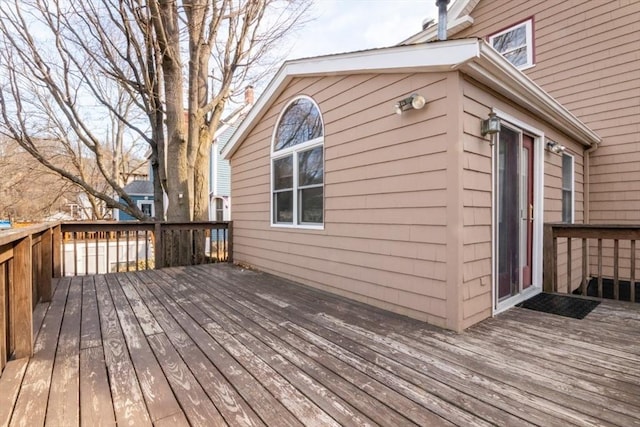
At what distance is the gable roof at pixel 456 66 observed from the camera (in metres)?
2.56

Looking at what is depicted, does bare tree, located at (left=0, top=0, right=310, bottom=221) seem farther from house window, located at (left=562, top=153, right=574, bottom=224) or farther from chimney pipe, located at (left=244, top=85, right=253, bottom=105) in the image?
house window, located at (left=562, top=153, right=574, bottom=224)

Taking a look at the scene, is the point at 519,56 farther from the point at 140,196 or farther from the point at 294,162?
the point at 140,196

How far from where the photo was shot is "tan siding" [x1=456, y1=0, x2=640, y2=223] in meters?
4.73

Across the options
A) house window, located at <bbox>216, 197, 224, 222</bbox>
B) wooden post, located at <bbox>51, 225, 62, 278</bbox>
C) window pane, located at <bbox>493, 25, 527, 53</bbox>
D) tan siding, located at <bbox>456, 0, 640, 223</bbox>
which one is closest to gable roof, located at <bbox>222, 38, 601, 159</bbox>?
tan siding, located at <bbox>456, 0, 640, 223</bbox>

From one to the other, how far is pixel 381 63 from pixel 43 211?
64.0ft

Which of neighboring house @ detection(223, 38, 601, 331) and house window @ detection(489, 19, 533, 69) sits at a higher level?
house window @ detection(489, 19, 533, 69)

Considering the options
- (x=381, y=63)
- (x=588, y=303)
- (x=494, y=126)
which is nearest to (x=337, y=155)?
(x=381, y=63)

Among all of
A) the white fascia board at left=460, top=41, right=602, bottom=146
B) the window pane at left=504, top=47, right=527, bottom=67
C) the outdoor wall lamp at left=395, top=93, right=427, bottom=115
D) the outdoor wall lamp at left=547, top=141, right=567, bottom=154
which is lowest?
the outdoor wall lamp at left=547, top=141, right=567, bottom=154

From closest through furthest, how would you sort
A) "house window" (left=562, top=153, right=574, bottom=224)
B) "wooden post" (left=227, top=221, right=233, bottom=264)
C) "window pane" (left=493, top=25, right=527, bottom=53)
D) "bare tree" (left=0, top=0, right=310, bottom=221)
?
"house window" (left=562, top=153, right=574, bottom=224) < "window pane" (left=493, top=25, right=527, bottom=53) < "wooden post" (left=227, top=221, right=233, bottom=264) < "bare tree" (left=0, top=0, right=310, bottom=221)

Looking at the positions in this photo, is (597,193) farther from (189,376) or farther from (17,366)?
(17,366)

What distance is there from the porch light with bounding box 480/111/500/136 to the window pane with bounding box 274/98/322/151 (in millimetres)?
1972

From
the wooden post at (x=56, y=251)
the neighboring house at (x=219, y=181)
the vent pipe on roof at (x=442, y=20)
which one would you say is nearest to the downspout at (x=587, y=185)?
the vent pipe on roof at (x=442, y=20)

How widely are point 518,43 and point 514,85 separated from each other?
162 inches

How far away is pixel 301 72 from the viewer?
4293 mm
